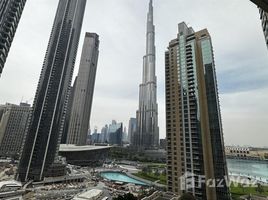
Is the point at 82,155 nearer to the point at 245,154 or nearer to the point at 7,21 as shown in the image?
the point at 7,21

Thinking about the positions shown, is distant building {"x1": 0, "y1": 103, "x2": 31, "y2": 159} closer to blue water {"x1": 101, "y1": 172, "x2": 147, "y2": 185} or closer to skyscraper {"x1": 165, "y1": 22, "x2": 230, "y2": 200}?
blue water {"x1": 101, "y1": 172, "x2": 147, "y2": 185}

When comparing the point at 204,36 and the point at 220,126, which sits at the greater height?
the point at 204,36

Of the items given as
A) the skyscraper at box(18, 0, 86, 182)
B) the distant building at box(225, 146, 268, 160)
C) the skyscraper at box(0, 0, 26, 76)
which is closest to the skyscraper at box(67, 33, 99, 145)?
the skyscraper at box(18, 0, 86, 182)

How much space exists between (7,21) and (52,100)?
37549mm

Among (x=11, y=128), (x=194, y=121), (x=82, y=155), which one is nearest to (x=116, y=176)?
(x=82, y=155)

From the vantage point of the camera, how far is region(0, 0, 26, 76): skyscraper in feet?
130

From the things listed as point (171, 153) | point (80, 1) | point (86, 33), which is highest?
point (86, 33)

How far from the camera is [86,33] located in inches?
6004

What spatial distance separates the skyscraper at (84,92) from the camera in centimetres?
13000

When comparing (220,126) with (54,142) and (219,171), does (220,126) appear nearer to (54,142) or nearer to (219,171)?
(219,171)

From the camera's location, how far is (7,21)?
41344 millimetres

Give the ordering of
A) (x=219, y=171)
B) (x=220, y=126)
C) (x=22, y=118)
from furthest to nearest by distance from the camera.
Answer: (x=22, y=118)
(x=220, y=126)
(x=219, y=171)

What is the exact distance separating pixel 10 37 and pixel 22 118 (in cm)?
8797

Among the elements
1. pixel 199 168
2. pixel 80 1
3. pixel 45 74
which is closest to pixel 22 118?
pixel 45 74
